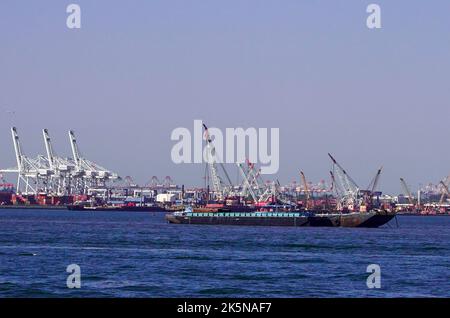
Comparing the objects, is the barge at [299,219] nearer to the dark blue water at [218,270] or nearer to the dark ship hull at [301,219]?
the dark ship hull at [301,219]

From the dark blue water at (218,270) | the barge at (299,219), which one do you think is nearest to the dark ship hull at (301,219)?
the barge at (299,219)

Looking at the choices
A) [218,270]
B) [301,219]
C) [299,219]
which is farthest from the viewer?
[299,219]

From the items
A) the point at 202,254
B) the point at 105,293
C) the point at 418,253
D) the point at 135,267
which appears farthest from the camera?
the point at 418,253

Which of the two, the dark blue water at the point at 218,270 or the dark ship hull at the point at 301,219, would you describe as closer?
the dark blue water at the point at 218,270

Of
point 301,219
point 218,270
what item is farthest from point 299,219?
point 218,270

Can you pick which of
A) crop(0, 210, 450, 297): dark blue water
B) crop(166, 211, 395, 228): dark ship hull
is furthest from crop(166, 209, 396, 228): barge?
crop(0, 210, 450, 297): dark blue water

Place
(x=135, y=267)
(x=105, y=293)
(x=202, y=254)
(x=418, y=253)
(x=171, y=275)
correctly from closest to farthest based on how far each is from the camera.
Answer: (x=105, y=293) < (x=171, y=275) < (x=135, y=267) < (x=202, y=254) < (x=418, y=253)

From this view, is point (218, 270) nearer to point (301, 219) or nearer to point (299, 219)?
point (301, 219)

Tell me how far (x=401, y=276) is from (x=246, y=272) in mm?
6730
